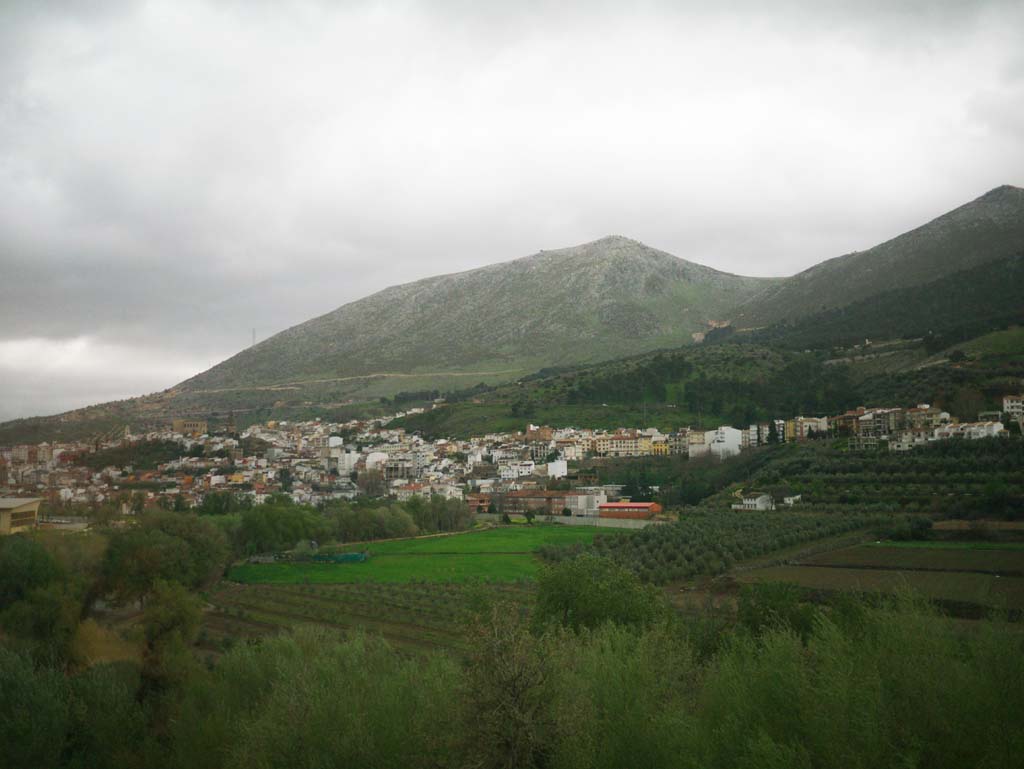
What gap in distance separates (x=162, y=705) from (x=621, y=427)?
60.7m

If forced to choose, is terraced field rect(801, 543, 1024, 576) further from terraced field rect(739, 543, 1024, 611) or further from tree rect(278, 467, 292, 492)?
tree rect(278, 467, 292, 492)

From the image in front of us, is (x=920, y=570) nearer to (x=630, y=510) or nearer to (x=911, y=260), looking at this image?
(x=630, y=510)

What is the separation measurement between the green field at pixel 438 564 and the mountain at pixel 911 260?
86.3m

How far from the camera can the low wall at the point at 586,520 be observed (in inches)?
1717

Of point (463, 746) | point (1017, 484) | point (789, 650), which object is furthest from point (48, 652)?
point (1017, 484)

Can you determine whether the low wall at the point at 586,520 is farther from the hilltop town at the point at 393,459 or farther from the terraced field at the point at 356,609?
the terraced field at the point at 356,609

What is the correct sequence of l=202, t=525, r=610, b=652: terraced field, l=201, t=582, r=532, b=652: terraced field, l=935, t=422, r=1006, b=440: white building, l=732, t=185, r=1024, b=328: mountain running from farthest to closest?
1. l=732, t=185, r=1024, b=328: mountain
2. l=935, t=422, r=1006, b=440: white building
3. l=202, t=525, r=610, b=652: terraced field
4. l=201, t=582, r=532, b=652: terraced field

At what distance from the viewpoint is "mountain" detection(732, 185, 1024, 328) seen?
4481 inches

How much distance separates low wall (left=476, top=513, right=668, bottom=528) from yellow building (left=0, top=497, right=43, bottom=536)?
2686 centimetres

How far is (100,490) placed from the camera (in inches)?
1111

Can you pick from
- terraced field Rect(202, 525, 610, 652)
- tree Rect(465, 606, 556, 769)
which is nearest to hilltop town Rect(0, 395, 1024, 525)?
terraced field Rect(202, 525, 610, 652)

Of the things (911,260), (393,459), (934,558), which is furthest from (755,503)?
(911,260)

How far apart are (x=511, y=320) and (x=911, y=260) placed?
237ft

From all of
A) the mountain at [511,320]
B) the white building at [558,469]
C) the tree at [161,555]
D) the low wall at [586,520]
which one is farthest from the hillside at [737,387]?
the tree at [161,555]
